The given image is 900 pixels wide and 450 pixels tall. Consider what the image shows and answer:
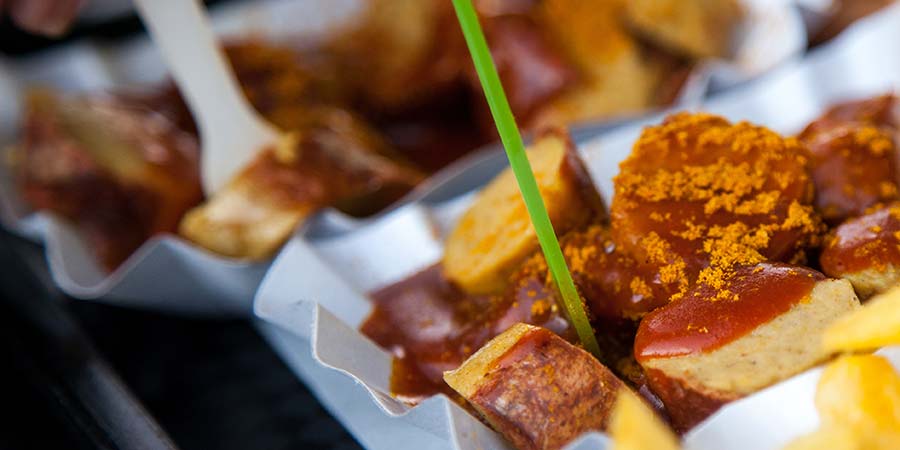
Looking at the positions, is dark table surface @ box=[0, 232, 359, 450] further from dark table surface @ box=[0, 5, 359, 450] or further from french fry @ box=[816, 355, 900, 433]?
french fry @ box=[816, 355, 900, 433]

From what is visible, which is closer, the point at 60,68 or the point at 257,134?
the point at 257,134

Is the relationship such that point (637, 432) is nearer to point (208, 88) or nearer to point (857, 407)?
point (857, 407)

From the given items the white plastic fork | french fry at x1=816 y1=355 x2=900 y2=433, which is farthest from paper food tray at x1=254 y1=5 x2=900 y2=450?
the white plastic fork

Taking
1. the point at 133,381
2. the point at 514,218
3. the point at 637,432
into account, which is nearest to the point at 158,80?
the point at 133,381

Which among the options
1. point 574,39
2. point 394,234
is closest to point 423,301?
point 394,234

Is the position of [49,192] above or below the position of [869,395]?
above

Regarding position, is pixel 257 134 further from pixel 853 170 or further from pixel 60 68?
pixel 853 170
